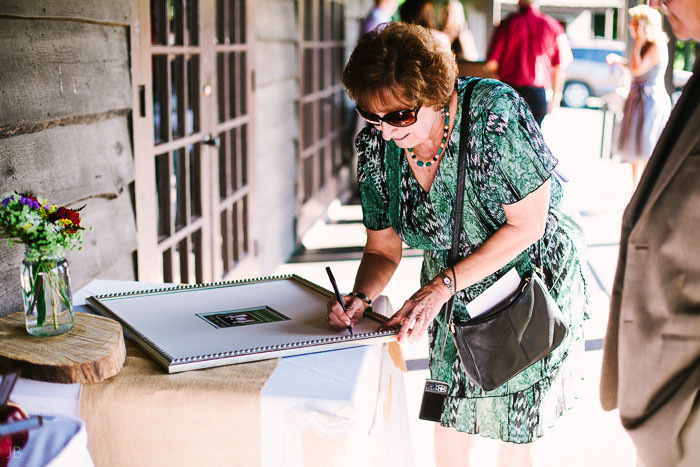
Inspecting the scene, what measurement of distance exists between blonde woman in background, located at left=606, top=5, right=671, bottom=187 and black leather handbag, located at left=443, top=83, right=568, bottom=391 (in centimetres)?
442

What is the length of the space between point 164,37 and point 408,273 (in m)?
2.39

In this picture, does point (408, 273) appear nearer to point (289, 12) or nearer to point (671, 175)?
point (289, 12)

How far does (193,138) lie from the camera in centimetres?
313

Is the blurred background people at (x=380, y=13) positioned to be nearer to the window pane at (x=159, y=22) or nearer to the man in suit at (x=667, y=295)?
the window pane at (x=159, y=22)

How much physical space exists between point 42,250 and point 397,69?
75cm

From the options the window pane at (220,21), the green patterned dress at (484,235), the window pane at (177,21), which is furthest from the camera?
the window pane at (220,21)

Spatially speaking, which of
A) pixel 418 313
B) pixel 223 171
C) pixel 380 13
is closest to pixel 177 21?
pixel 223 171

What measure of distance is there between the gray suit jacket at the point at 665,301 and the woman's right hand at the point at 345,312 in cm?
55

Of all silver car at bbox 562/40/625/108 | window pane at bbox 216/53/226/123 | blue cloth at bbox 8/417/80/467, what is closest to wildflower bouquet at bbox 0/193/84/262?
blue cloth at bbox 8/417/80/467

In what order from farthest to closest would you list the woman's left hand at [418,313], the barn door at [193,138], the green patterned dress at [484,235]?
the barn door at [193,138] → the green patterned dress at [484,235] → the woman's left hand at [418,313]

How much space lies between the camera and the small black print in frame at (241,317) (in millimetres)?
1525

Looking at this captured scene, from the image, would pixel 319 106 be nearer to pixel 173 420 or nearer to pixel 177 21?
pixel 177 21

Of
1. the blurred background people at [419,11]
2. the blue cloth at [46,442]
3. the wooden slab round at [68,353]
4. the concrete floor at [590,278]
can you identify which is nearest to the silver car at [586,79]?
the concrete floor at [590,278]

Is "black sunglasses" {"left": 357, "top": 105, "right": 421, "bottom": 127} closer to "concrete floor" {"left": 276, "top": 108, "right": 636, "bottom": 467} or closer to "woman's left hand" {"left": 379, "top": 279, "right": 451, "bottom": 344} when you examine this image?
"woman's left hand" {"left": 379, "top": 279, "right": 451, "bottom": 344}
